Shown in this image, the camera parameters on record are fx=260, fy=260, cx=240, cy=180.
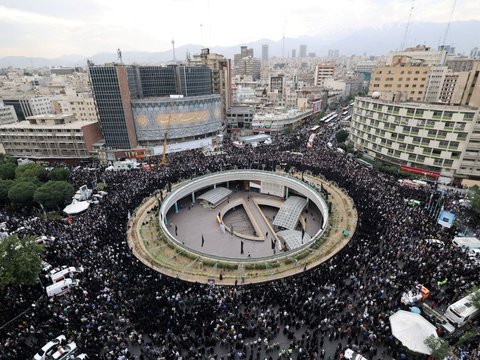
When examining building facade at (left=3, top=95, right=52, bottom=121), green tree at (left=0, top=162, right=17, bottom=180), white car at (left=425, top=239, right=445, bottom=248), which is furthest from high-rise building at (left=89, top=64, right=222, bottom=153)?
white car at (left=425, top=239, right=445, bottom=248)

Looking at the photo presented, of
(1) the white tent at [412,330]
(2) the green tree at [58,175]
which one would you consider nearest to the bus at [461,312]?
(1) the white tent at [412,330]

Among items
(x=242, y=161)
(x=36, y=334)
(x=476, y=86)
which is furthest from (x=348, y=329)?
(x=476, y=86)

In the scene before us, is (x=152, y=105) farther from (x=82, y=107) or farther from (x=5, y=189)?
(x=5, y=189)

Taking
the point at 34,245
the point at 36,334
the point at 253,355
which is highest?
the point at 34,245

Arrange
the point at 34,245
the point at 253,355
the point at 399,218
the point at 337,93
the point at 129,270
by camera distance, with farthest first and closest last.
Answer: the point at 337,93, the point at 399,218, the point at 129,270, the point at 34,245, the point at 253,355

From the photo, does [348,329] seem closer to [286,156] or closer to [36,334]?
[36,334]

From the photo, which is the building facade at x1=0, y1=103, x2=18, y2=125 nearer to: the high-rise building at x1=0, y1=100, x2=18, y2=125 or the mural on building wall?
the high-rise building at x1=0, y1=100, x2=18, y2=125
